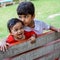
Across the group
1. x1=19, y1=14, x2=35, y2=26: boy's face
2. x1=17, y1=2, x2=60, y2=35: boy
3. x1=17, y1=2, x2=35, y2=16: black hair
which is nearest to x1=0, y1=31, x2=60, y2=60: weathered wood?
x1=17, y1=2, x2=60, y2=35: boy

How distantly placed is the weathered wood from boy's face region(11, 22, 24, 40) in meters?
0.29

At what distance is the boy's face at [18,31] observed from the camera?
298 centimetres

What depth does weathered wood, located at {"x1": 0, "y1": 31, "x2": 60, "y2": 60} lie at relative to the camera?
8.13 feet

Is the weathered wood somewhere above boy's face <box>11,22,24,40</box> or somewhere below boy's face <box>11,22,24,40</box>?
below

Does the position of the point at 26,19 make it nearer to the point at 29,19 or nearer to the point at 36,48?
the point at 29,19

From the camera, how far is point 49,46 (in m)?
2.84

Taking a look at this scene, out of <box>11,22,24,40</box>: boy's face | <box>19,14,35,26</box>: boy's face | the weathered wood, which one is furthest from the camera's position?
<box>19,14,35,26</box>: boy's face

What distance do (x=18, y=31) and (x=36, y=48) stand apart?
371mm

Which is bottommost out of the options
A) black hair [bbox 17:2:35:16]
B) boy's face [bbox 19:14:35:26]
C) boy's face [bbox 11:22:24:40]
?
boy's face [bbox 11:22:24:40]

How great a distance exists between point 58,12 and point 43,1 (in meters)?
3.43

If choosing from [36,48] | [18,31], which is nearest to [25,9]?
[18,31]

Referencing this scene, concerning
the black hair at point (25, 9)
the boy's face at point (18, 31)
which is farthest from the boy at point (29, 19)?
the boy's face at point (18, 31)

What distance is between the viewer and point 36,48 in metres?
2.75

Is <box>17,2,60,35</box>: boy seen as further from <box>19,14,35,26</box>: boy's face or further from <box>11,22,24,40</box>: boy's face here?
<box>11,22,24,40</box>: boy's face
